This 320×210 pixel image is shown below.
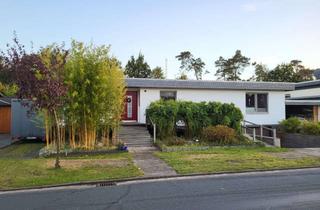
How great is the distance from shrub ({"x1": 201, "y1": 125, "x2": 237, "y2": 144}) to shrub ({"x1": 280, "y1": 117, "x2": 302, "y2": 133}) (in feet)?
18.4

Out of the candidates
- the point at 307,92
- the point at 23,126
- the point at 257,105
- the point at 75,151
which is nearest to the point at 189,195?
the point at 75,151

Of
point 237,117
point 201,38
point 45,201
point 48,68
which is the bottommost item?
point 45,201

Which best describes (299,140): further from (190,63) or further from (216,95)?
(190,63)

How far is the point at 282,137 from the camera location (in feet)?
70.9

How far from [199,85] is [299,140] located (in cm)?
684

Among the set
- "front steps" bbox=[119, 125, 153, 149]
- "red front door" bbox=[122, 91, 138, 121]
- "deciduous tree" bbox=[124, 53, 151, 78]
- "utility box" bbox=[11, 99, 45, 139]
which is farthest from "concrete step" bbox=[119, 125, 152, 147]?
"deciduous tree" bbox=[124, 53, 151, 78]

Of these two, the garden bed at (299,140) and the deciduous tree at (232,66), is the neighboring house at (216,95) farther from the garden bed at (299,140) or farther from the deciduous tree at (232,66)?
the deciduous tree at (232,66)

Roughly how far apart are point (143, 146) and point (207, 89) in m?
7.54

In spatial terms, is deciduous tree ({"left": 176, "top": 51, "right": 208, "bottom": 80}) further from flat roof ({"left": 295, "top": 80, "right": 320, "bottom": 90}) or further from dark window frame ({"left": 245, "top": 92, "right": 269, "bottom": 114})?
dark window frame ({"left": 245, "top": 92, "right": 269, "bottom": 114})

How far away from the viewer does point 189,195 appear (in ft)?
26.2

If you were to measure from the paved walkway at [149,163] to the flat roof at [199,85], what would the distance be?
6.07 metres

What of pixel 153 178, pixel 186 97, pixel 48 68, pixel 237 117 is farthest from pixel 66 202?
pixel 186 97

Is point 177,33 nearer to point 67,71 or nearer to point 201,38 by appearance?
point 201,38

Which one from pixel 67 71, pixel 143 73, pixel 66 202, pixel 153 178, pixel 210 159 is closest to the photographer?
pixel 66 202
